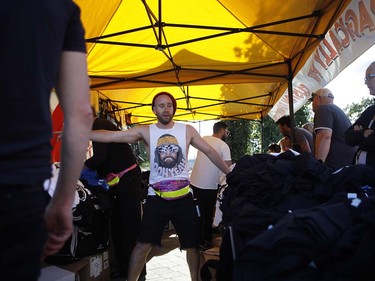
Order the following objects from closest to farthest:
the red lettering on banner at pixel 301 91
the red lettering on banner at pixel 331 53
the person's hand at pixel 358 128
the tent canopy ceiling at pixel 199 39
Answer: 1. the person's hand at pixel 358 128
2. the red lettering on banner at pixel 331 53
3. the tent canopy ceiling at pixel 199 39
4. the red lettering on banner at pixel 301 91

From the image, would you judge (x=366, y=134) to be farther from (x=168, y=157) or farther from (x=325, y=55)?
(x=325, y=55)

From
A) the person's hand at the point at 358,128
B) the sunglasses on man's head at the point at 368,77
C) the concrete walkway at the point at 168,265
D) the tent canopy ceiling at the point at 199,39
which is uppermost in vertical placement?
the tent canopy ceiling at the point at 199,39

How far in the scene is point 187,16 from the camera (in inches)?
205

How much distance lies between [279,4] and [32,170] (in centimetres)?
396

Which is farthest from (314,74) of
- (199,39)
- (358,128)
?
(358,128)

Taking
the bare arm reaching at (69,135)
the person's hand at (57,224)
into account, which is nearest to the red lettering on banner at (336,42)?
the bare arm reaching at (69,135)

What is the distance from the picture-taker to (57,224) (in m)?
1.17

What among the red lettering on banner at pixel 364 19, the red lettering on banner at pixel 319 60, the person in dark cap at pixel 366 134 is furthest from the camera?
the red lettering on banner at pixel 319 60

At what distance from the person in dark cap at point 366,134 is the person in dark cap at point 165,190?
110 centimetres

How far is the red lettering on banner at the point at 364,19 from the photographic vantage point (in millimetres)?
2822

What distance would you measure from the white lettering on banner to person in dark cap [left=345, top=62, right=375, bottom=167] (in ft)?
1.32

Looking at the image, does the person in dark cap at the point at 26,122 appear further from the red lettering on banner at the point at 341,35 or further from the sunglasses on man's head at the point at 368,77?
the red lettering on banner at the point at 341,35

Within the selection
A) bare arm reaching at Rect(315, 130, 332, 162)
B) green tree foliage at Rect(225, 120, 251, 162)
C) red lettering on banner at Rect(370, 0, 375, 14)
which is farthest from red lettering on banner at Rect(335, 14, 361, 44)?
green tree foliage at Rect(225, 120, 251, 162)

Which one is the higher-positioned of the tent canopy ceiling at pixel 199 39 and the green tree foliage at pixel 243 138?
the tent canopy ceiling at pixel 199 39
